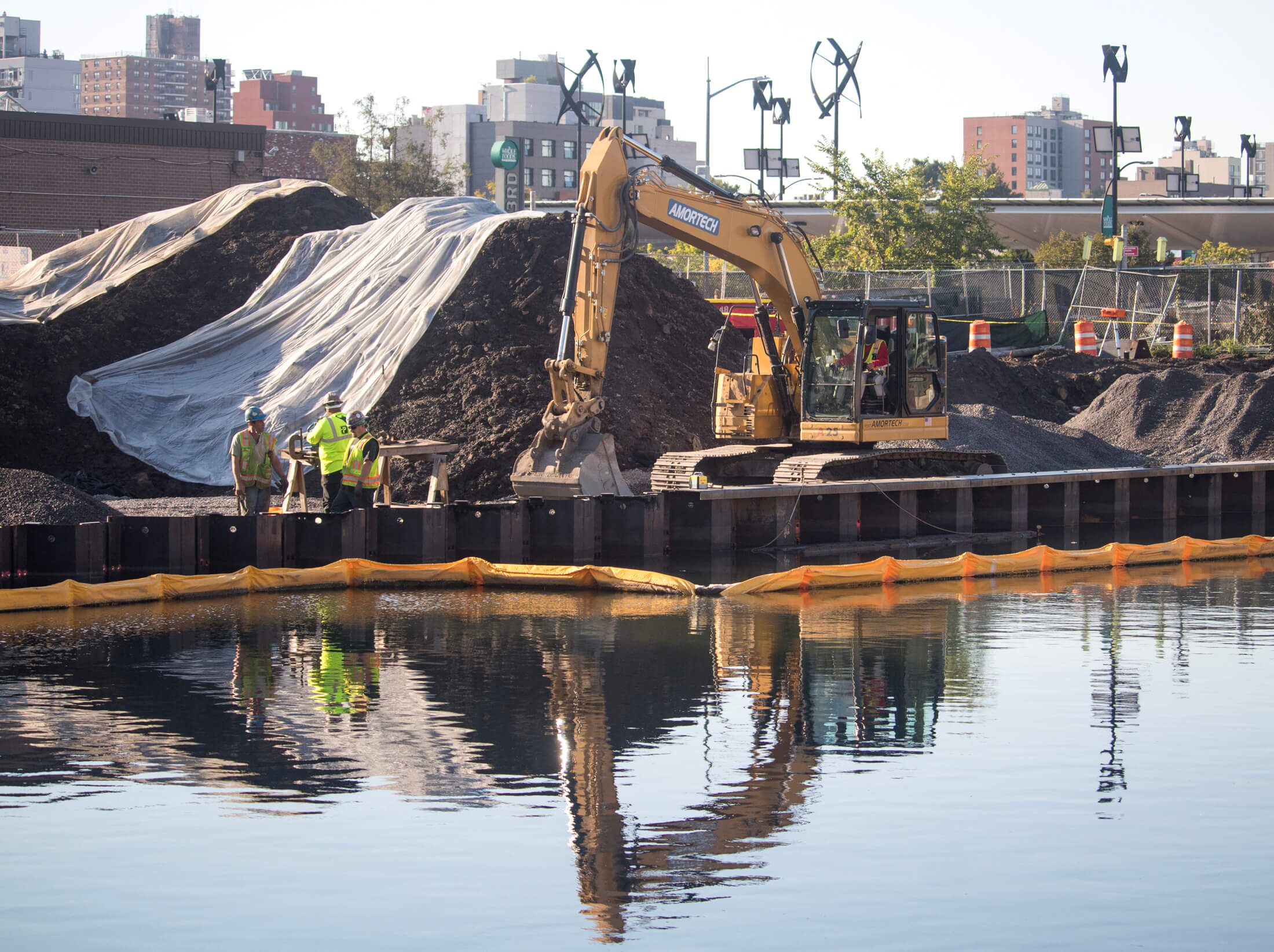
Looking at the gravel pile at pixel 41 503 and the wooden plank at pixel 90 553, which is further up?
the gravel pile at pixel 41 503

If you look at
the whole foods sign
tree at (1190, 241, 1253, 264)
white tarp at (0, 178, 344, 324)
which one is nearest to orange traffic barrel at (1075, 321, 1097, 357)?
the whole foods sign

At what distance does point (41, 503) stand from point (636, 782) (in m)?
12.1

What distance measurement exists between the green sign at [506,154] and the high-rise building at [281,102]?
124 m

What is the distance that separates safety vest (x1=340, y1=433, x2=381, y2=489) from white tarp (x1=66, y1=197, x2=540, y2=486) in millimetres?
7695

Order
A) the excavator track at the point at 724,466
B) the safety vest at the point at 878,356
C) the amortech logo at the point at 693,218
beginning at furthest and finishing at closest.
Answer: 1. the excavator track at the point at 724,466
2. the safety vest at the point at 878,356
3. the amortech logo at the point at 693,218

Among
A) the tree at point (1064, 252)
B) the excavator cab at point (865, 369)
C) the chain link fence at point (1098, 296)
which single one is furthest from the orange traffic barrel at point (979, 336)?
the tree at point (1064, 252)

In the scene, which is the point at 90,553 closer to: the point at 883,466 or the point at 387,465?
the point at 387,465

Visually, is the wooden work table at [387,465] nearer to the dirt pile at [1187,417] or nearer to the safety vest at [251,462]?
the safety vest at [251,462]

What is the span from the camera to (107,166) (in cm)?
4662

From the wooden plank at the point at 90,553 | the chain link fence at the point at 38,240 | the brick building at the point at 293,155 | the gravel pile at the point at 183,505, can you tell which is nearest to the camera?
the wooden plank at the point at 90,553

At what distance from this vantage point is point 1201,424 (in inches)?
1209

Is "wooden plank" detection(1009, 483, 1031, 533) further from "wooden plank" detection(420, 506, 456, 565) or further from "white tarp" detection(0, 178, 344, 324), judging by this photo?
"white tarp" detection(0, 178, 344, 324)

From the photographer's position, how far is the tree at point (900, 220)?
5641 centimetres

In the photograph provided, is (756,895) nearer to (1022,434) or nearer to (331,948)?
(331,948)
